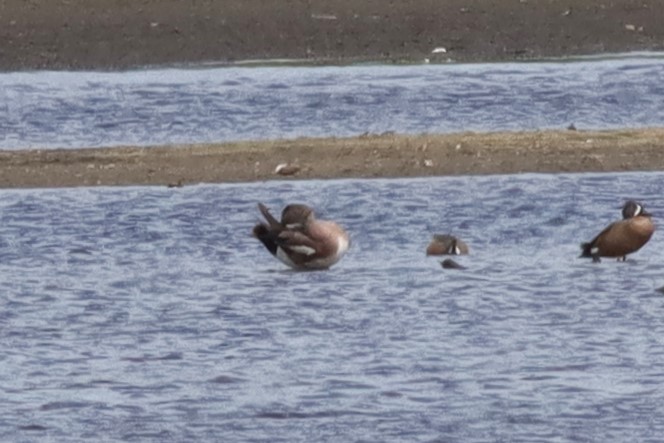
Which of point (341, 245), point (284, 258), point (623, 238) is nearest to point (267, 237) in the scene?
point (284, 258)

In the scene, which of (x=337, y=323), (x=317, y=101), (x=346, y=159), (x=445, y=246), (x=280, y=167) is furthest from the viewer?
(x=317, y=101)

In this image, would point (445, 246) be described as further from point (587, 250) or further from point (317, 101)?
point (317, 101)

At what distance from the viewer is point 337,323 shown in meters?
10.5

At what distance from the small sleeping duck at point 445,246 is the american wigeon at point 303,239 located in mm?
545

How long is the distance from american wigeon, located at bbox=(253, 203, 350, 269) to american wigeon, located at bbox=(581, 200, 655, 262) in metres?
1.30

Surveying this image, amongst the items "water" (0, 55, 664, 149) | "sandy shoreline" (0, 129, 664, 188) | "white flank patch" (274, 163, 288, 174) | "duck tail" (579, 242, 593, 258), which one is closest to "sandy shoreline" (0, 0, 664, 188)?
"water" (0, 55, 664, 149)

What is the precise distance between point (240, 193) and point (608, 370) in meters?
6.35

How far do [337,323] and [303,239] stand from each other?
1.52 m

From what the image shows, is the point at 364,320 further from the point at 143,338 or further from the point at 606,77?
the point at 606,77

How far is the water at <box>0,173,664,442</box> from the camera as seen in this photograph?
8609 mm

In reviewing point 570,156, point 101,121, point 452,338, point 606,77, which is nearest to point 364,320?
point 452,338

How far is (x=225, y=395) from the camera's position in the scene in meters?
9.04

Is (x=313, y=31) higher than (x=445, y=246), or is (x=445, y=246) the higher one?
(x=313, y=31)

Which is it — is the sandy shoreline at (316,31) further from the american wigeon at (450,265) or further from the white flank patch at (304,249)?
the white flank patch at (304,249)
